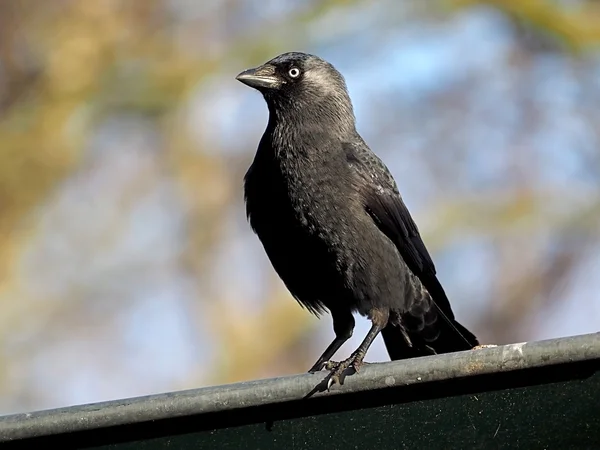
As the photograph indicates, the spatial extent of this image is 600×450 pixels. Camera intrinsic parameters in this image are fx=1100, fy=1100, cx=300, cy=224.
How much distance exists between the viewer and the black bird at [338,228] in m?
5.12

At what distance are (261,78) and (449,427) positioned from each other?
10.8ft

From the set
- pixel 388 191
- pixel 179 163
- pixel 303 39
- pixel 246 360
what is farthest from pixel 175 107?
pixel 388 191

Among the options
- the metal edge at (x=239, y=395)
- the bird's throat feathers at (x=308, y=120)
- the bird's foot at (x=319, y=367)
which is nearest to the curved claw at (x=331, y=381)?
the metal edge at (x=239, y=395)

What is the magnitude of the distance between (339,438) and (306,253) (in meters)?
2.25

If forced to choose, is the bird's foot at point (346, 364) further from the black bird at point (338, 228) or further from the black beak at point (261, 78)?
the black beak at point (261, 78)

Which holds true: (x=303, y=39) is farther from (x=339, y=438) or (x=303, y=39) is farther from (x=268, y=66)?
(x=339, y=438)

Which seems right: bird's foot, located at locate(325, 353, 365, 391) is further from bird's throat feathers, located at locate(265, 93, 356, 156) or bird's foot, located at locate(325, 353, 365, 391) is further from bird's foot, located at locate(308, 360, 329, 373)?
bird's throat feathers, located at locate(265, 93, 356, 156)

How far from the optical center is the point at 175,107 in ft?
37.9

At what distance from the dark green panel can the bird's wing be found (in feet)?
7.80

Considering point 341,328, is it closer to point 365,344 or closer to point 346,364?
point 365,344

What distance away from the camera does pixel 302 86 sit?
5887 millimetres

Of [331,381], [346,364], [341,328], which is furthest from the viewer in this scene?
[341,328]

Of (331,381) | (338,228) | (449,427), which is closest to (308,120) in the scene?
(338,228)

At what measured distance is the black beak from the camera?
230 inches
